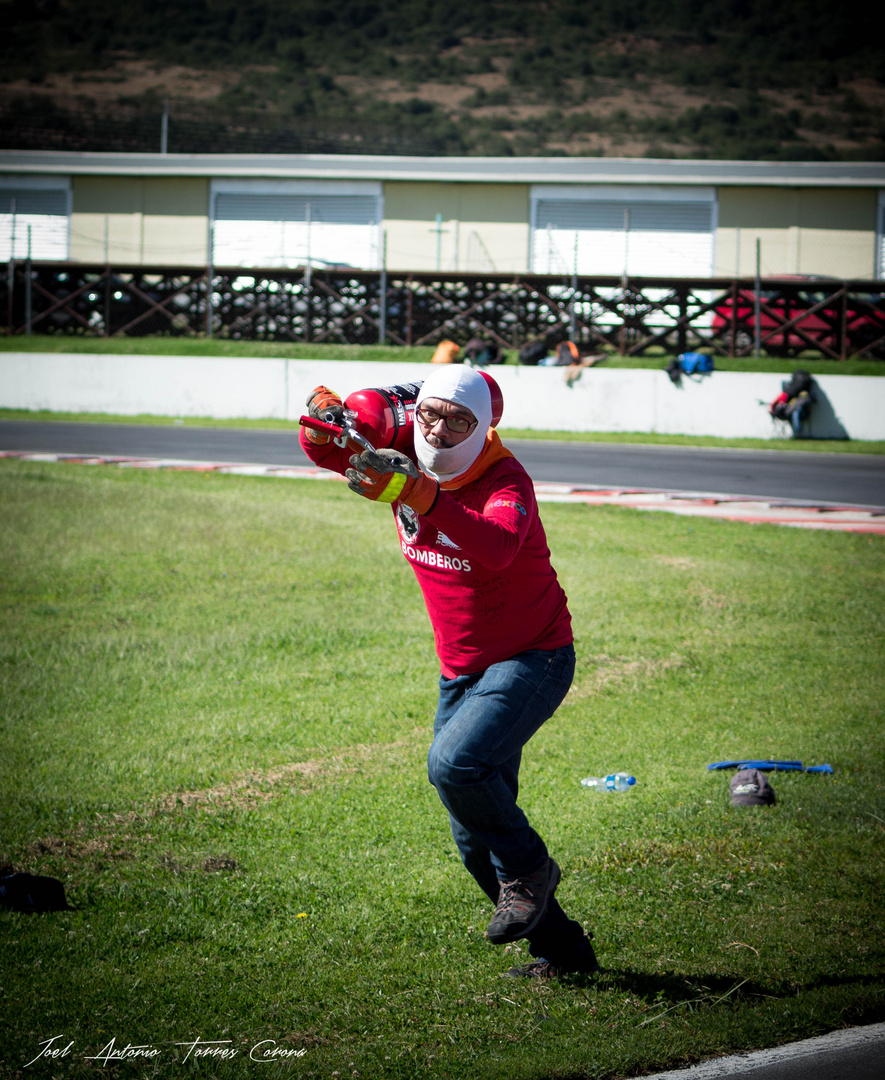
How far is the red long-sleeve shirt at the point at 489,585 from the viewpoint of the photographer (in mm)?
3572

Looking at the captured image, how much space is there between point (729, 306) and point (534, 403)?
6.18 meters

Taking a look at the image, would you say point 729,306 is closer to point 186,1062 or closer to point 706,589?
point 706,589

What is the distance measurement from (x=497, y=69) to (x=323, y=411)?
180 m

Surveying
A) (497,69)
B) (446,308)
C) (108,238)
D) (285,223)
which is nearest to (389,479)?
(446,308)

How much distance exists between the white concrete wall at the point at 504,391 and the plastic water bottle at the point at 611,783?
18.1m

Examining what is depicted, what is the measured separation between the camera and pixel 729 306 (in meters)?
26.8

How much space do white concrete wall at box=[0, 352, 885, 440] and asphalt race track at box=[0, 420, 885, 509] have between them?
2142 millimetres

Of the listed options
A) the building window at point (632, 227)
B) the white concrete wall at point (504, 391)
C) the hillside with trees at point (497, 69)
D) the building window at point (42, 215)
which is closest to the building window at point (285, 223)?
the building window at point (42, 215)

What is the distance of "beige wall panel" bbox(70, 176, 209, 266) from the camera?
1426 inches

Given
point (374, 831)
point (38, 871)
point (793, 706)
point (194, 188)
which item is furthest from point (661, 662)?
point (194, 188)

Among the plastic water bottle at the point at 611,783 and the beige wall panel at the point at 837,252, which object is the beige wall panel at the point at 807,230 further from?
the plastic water bottle at the point at 611,783

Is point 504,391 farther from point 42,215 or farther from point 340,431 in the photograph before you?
point 42,215

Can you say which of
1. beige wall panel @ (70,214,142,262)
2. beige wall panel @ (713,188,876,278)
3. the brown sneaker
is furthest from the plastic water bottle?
beige wall panel @ (70,214,142,262)

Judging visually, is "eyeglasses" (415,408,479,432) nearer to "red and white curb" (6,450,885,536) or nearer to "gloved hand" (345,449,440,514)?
"gloved hand" (345,449,440,514)
